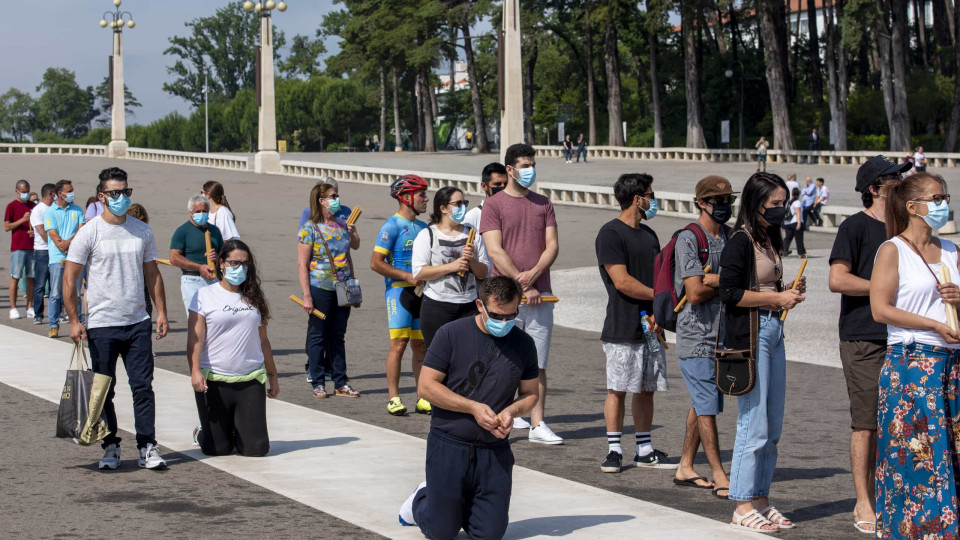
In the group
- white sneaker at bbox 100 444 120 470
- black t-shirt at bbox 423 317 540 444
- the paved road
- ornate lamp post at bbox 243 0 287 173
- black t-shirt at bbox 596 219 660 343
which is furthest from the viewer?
ornate lamp post at bbox 243 0 287 173

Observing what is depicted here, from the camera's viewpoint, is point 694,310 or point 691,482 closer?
point 694,310

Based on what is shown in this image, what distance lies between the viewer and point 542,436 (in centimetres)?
918

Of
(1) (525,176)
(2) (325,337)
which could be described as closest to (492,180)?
(1) (525,176)

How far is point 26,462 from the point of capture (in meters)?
8.33

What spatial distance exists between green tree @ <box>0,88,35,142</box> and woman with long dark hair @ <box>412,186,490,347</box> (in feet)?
578

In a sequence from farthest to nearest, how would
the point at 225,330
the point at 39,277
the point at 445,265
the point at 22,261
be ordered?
the point at 22,261, the point at 39,277, the point at 445,265, the point at 225,330

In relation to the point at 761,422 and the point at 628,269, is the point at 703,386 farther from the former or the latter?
the point at 628,269

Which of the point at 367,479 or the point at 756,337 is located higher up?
the point at 756,337

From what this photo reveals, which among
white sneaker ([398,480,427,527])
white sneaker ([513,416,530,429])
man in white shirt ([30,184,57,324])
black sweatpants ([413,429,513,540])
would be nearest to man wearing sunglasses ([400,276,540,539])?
black sweatpants ([413,429,513,540])

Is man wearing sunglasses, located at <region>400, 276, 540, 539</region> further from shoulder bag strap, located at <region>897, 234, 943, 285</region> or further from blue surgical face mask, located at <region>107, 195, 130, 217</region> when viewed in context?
blue surgical face mask, located at <region>107, 195, 130, 217</region>

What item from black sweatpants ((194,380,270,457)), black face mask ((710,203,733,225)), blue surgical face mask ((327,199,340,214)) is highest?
blue surgical face mask ((327,199,340,214))

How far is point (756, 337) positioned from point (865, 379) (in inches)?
24.8

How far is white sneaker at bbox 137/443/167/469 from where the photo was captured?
7.96 meters

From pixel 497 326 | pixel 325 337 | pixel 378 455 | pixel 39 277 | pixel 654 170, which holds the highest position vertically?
pixel 654 170
